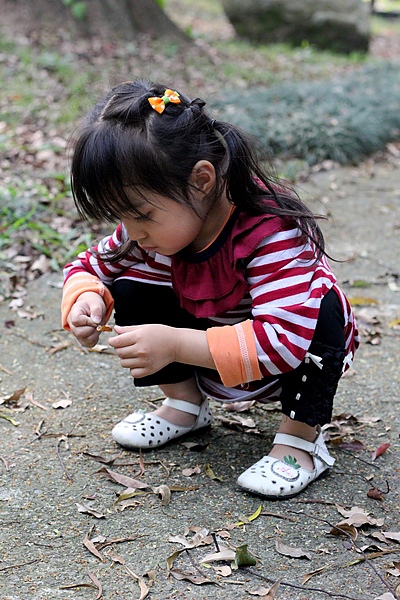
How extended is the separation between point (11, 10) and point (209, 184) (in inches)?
265

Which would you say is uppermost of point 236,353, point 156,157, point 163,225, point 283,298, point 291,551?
point 156,157

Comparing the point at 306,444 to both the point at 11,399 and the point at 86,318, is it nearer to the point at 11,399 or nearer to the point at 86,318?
the point at 86,318

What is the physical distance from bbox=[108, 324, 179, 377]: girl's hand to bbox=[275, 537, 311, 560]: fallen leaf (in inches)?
20.5

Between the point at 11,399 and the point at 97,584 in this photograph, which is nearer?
the point at 97,584

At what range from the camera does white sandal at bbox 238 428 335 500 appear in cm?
208

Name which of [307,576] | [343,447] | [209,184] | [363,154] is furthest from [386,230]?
[307,576]

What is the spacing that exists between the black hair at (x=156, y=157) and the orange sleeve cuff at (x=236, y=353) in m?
0.31

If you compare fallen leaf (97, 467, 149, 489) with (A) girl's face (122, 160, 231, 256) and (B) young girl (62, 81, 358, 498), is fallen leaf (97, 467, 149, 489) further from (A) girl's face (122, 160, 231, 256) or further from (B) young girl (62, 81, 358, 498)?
(A) girl's face (122, 160, 231, 256)

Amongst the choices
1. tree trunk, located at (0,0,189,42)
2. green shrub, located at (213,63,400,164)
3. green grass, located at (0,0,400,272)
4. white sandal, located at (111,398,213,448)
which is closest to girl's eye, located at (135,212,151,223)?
white sandal, located at (111,398,213,448)

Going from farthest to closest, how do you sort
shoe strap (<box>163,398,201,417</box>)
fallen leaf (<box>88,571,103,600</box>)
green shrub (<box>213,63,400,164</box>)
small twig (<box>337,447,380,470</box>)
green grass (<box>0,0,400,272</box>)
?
1. green shrub (<box>213,63,400,164</box>)
2. green grass (<box>0,0,400,272</box>)
3. shoe strap (<box>163,398,201,417</box>)
4. small twig (<box>337,447,380,470</box>)
5. fallen leaf (<box>88,571,103,600</box>)

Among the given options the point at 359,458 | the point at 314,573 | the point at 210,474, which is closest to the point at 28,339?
the point at 210,474

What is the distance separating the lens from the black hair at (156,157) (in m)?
1.85

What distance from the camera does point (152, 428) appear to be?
2330 mm

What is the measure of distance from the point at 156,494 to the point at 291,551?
0.42 meters
